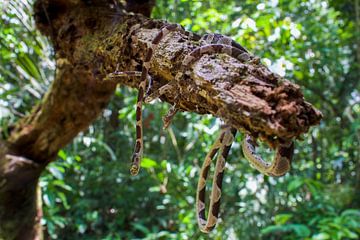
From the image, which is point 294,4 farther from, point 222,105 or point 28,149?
point 222,105

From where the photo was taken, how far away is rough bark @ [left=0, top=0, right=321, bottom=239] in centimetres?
65

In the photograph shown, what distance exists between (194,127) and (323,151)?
1251 mm

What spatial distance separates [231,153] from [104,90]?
125 centimetres

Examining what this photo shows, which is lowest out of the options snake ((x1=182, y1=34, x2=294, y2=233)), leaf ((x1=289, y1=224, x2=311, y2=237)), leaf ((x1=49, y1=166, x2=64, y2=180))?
leaf ((x1=49, y1=166, x2=64, y2=180))

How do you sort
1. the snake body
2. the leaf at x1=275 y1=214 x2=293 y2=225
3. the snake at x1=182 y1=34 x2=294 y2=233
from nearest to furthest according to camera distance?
1. the snake at x1=182 y1=34 x2=294 y2=233
2. the snake body
3. the leaf at x1=275 y1=214 x2=293 y2=225

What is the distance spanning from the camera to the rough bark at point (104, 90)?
0.65 metres

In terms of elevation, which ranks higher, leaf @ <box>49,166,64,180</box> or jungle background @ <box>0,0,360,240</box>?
jungle background @ <box>0,0,360,240</box>

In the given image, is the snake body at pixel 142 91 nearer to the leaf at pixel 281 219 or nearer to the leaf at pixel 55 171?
the leaf at pixel 55 171

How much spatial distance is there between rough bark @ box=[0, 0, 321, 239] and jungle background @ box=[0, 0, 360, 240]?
328 millimetres

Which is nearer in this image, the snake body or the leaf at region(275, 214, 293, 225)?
the snake body

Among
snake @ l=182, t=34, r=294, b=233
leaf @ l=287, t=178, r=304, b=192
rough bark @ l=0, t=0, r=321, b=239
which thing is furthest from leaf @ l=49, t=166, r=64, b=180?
snake @ l=182, t=34, r=294, b=233

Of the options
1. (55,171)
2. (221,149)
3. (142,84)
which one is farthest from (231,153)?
(221,149)

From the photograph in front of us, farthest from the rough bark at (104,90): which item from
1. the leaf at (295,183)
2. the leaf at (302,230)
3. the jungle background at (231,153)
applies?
the leaf at (302,230)

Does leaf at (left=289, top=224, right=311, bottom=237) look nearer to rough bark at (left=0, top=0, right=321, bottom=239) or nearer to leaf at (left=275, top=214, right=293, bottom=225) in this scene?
leaf at (left=275, top=214, right=293, bottom=225)
